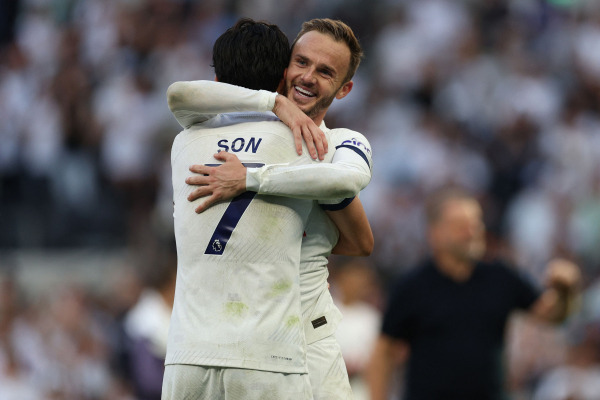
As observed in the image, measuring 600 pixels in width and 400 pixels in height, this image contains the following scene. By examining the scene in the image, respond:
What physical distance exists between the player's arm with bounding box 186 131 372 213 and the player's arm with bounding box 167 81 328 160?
0.12 meters

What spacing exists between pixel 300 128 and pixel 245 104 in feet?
0.73

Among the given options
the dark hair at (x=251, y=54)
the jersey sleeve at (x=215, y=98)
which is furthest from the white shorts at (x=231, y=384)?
the dark hair at (x=251, y=54)

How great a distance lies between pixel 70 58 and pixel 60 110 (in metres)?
1.04

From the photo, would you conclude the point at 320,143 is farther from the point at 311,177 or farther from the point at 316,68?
the point at 316,68

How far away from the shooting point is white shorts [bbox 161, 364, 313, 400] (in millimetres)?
3705

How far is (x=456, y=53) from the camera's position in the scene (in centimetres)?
1295

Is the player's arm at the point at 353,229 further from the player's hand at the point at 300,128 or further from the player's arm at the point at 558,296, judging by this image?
the player's arm at the point at 558,296

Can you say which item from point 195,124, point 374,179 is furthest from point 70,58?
point 195,124

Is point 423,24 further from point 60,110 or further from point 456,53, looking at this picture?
point 60,110

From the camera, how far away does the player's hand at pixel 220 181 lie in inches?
149

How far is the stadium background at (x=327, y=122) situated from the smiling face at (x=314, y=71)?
191 inches

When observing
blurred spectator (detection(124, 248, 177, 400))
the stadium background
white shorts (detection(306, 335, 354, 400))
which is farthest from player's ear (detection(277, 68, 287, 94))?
the stadium background

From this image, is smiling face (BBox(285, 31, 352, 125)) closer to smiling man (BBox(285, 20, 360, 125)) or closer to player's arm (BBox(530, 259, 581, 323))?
smiling man (BBox(285, 20, 360, 125))

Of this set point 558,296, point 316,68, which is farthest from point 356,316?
point 316,68
